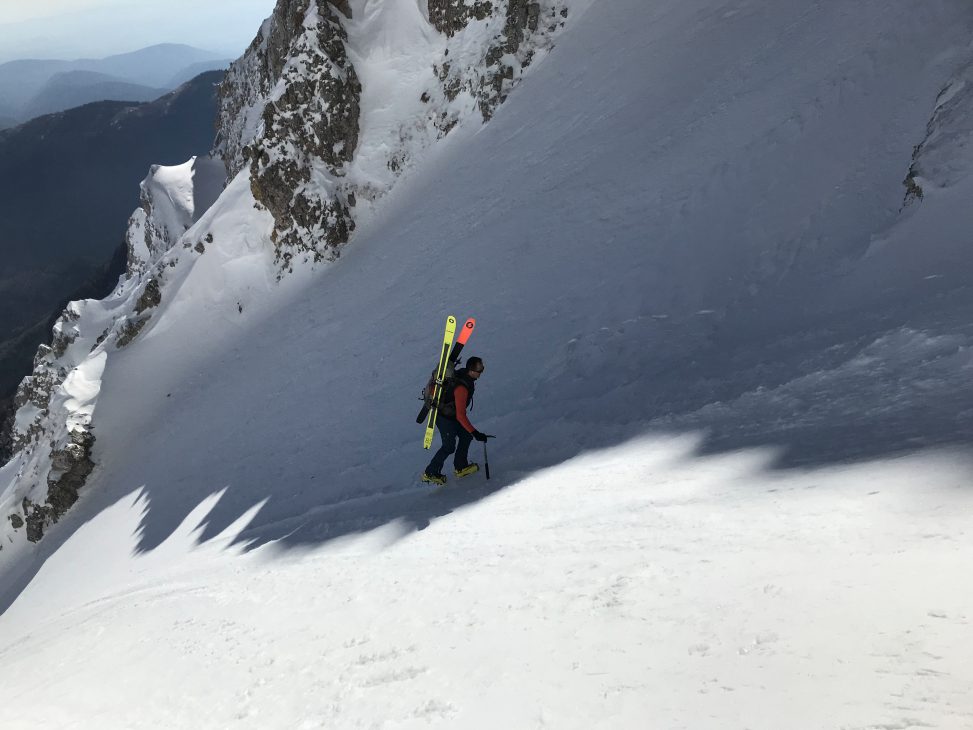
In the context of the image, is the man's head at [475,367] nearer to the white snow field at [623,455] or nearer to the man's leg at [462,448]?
the man's leg at [462,448]

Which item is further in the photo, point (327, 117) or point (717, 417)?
point (327, 117)

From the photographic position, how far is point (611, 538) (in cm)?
477

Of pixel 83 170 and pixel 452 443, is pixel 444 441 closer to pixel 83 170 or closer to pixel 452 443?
pixel 452 443

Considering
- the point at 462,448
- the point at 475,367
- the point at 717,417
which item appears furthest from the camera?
the point at 462,448

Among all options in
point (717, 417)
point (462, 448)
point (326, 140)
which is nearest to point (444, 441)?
point (462, 448)

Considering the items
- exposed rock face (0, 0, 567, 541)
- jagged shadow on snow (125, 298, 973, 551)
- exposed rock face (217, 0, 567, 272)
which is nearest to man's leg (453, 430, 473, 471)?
jagged shadow on snow (125, 298, 973, 551)

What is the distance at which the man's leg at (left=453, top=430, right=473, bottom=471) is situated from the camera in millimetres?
8000

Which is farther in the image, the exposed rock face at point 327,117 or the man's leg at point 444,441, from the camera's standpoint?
the exposed rock face at point 327,117

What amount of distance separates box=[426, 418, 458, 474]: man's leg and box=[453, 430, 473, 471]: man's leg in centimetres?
6

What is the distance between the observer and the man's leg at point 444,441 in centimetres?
807

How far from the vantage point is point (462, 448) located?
26.8ft

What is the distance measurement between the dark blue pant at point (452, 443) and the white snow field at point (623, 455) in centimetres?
31

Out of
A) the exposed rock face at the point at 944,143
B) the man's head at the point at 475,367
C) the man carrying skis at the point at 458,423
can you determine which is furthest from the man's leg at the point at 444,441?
the exposed rock face at the point at 944,143

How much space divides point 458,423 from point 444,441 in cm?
38
